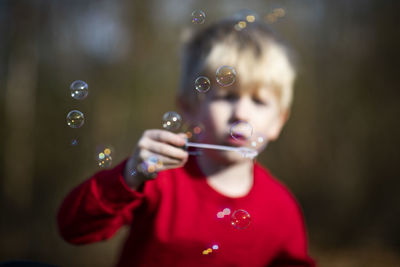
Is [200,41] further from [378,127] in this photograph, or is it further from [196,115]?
[378,127]

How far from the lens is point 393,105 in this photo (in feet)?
15.3

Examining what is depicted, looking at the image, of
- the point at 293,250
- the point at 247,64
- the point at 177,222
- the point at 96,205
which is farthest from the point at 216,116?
the point at 293,250

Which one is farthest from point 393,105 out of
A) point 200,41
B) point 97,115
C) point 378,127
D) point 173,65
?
point 200,41

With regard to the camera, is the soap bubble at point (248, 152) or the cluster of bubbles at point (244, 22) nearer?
the soap bubble at point (248, 152)

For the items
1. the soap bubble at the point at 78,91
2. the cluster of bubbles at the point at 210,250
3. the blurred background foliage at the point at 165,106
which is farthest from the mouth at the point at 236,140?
the blurred background foliage at the point at 165,106

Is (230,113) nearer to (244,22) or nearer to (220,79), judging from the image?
(220,79)

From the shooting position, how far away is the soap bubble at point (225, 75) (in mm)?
Answer: 1530

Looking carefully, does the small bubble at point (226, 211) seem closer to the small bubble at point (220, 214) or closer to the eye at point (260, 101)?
the small bubble at point (220, 214)

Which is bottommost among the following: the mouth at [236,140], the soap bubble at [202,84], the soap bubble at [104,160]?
the soap bubble at [104,160]

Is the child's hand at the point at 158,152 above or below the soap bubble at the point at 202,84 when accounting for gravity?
below

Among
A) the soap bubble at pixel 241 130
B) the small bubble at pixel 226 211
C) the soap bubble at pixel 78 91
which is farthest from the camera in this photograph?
the soap bubble at pixel 78 91

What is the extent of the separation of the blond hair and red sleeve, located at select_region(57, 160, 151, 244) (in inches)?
19.8

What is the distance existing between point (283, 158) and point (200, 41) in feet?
11.3

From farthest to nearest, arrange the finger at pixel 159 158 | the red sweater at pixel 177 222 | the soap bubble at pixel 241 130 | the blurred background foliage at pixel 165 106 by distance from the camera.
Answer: the blurred background foliage at pixel 165 106 < the soap bubble at pixel 241 130 < the red sweater at pixel 177 222 < the finger at pixel 159 158
